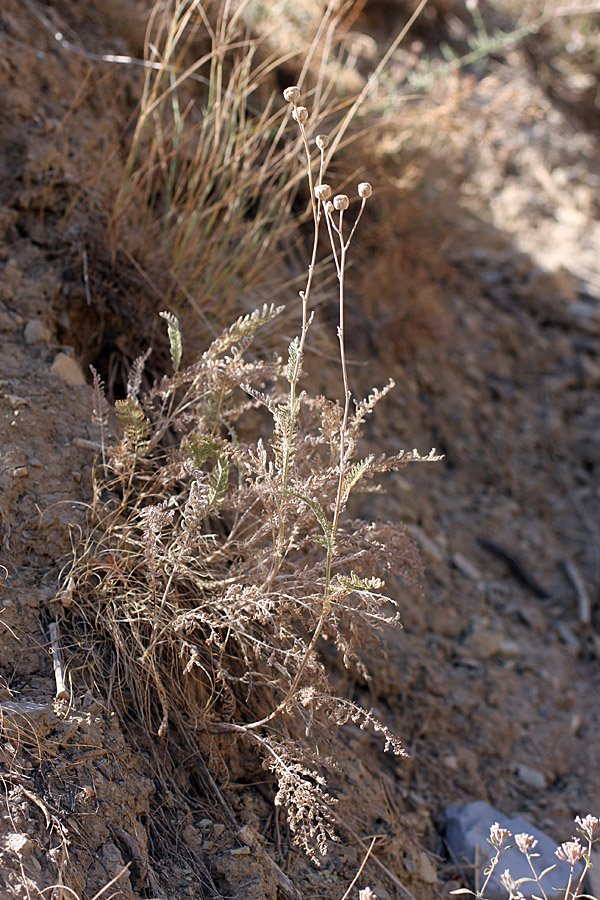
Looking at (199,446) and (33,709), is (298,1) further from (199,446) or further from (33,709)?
(33,709)

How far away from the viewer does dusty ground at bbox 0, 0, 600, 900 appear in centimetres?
152

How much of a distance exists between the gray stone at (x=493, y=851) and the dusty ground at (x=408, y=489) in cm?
5

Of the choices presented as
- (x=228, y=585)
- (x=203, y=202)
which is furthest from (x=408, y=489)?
(x=228, y=585)

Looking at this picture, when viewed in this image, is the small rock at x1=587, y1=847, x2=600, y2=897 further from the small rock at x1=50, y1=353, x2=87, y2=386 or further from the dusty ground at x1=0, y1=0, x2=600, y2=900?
the small rock at x1=50, y1=353, x2=87, y2=386

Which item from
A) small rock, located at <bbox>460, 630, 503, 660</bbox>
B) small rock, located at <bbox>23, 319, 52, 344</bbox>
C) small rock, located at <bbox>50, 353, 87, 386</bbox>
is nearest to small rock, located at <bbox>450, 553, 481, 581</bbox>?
small rock, located at <bbox>460, 630, 503, 660</bbox>

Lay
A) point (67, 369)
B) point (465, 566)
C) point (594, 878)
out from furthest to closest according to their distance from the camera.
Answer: point (465, 566)
point (67, 369)
point (594, 878)

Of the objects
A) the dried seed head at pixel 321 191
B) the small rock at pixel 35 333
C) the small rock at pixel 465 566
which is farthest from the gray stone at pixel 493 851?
the small rock at pixel 35 333

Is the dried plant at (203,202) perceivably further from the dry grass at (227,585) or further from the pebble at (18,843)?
the pebble at (18,843)

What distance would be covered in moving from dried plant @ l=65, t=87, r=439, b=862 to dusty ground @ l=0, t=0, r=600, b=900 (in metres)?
0.10

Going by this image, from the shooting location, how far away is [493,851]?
6.43 ft

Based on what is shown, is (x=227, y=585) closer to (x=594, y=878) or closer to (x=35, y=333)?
(x=35, y=333)

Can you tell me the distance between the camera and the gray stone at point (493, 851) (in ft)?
6.11

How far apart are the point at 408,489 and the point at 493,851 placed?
1470 millimetres

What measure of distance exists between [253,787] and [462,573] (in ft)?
4.81
